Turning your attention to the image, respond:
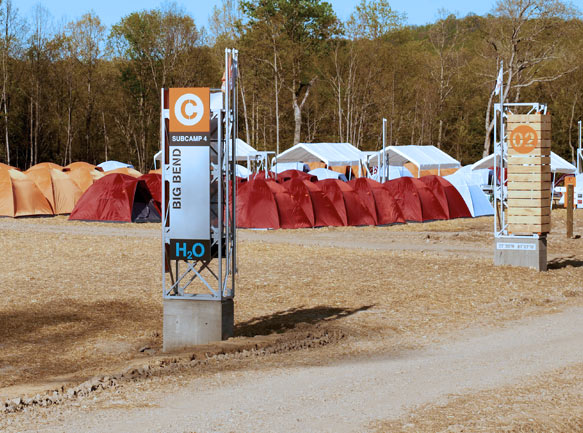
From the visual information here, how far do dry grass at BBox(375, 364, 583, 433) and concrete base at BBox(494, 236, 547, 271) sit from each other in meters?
8.27

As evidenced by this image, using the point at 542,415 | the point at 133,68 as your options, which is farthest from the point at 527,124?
the point at 133,68

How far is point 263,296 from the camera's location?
12.3 m

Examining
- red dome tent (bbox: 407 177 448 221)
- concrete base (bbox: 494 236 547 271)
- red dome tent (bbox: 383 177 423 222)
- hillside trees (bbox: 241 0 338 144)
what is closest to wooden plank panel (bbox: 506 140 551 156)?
concrete base (bbox: 494 236 547 271)

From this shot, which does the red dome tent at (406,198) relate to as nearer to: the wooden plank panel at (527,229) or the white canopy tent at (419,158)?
the wooden plank panel at (527,229)

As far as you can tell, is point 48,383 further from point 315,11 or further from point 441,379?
point 315,11

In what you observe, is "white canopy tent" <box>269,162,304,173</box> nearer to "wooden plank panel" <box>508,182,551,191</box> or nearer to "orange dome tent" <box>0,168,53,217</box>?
"orange dome tent" <box>0,168,53,217</box>

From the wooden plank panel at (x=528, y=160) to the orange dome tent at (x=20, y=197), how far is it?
19097 mm

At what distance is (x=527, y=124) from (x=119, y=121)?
50.7 metres

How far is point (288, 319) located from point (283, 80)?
146ft

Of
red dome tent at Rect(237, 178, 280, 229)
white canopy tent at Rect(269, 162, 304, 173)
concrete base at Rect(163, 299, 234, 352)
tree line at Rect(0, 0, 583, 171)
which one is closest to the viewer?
concrete base at Rect(163, 299, 234, 352)

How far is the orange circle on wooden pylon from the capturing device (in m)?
14.7

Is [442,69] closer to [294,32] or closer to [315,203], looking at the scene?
[294,32]

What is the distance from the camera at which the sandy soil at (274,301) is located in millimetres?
8414

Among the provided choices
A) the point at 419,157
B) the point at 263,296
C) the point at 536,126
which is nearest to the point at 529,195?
the point at 536,126
